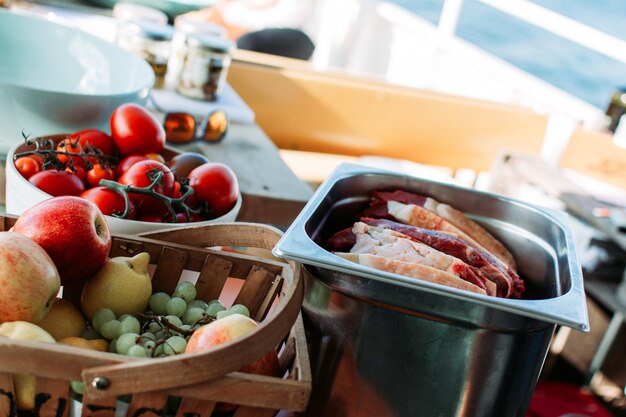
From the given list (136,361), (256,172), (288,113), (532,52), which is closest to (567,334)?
(288,113)

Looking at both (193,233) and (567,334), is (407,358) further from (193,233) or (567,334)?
(567,334)

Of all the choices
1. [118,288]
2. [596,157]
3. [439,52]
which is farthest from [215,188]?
[439,52]

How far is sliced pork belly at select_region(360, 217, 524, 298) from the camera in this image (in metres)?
0.82

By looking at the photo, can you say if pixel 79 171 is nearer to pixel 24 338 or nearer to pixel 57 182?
pixel 57 182

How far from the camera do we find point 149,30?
62.3 inches

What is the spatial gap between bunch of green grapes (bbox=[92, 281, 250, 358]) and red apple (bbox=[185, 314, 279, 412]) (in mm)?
22

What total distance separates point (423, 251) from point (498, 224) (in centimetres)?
29

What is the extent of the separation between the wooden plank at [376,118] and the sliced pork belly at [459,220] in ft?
4.58

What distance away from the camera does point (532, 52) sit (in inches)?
1157

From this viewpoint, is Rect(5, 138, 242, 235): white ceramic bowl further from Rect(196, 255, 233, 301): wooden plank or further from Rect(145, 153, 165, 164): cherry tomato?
Rect(145, 153, 165, 164): cherry tomato

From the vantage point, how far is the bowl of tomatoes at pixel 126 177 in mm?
812

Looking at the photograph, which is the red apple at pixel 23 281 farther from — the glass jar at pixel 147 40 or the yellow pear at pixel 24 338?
the glass jar at pixel 147 40

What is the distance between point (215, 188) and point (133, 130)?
176 millimetres

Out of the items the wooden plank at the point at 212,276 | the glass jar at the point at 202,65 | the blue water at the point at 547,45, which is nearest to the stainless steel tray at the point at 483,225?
the wooden plank at the point at 212,276
